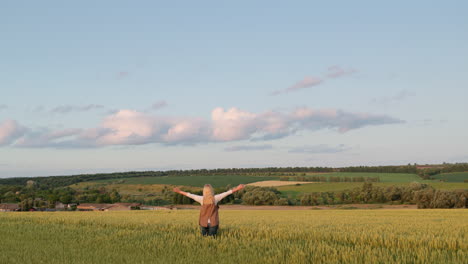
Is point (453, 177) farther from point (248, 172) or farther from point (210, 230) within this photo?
point (210, 230)

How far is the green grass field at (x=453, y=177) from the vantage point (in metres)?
112

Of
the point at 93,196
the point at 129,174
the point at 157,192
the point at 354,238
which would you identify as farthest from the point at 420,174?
the point at 354,238

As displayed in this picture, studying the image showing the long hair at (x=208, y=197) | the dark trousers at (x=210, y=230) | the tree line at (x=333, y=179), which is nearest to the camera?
the long hair at (x=208, y=197)

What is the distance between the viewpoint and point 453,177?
118 metres

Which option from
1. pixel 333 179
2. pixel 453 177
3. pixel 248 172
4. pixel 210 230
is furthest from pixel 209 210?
pixel 248 172

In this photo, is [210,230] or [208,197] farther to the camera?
[210,230]

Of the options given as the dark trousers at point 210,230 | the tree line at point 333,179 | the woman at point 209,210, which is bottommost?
the tree line at point 333,179

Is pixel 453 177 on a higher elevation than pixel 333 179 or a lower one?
higher

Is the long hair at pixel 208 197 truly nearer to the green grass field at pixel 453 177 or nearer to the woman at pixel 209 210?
the woman at pixel 209 210

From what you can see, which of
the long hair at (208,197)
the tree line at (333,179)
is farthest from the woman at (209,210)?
the tree line at (333,179)

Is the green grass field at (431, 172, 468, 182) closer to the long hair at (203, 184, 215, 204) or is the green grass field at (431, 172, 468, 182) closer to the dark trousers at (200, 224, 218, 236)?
the dark trousers at (200, 224, 218, 236)

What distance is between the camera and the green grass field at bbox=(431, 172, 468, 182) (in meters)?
112

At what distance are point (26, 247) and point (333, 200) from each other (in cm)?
8356

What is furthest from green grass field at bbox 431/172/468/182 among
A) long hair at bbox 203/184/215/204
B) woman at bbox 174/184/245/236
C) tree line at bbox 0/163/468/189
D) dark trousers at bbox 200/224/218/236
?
long hair at bbox 203/184/215/204
